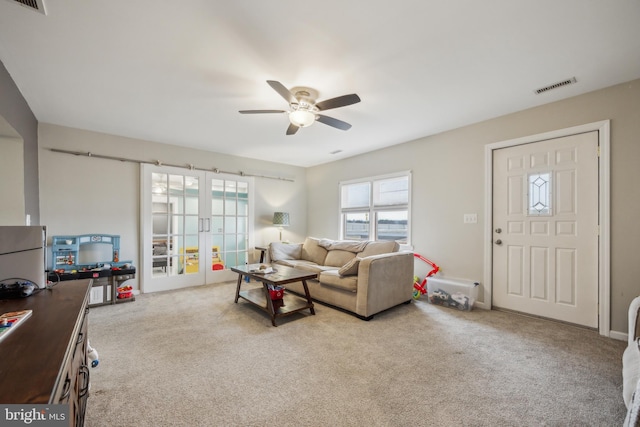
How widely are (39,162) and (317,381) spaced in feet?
14.4

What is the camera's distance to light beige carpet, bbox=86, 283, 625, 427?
62.2 inches

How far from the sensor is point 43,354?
822mm

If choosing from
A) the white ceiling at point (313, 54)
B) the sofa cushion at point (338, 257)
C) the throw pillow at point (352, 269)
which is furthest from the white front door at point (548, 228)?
the sofa cushion at point (338, 257)

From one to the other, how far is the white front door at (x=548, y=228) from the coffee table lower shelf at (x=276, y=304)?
2.50 m

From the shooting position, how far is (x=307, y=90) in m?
2.63

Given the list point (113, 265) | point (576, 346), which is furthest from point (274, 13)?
point (113, 265)

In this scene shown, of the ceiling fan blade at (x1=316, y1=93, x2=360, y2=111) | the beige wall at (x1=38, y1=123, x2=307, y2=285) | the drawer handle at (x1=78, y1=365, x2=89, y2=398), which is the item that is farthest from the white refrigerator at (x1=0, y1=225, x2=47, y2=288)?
the beige wall at (x1=38, y1=123, x2=307, y2=285)

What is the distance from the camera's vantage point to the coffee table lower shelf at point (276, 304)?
116 inches

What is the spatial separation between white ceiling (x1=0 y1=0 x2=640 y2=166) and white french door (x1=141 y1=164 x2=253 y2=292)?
1371mm

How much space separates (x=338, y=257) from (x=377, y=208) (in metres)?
1.20

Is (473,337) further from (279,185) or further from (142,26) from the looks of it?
(279,185)

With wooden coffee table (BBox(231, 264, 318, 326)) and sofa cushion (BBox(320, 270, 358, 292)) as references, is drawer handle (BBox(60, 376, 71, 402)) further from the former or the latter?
sofa cushion (BBox(320, 270, 358, 292))

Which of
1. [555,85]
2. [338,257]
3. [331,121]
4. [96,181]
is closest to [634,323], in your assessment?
[555,85]

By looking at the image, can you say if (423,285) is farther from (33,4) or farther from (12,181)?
(12,181)
